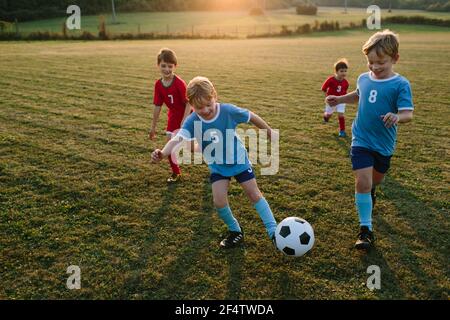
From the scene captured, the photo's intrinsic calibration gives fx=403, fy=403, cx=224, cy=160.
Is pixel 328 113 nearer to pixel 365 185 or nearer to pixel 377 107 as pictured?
pixel 377 107

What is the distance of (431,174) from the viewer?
20.3 feet

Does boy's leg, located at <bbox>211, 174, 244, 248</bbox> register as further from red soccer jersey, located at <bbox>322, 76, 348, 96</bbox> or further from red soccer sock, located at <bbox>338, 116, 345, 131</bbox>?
red soccer jersey, located at <bbox>322, 76, 348, 96</bbox>

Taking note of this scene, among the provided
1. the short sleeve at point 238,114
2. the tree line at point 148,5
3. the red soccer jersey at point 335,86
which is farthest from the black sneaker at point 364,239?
the tree line at point 148,5

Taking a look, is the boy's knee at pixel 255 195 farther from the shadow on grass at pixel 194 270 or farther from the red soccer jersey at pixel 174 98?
the red soccer jersey at pixel 174 98

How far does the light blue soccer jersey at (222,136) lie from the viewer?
4.07m

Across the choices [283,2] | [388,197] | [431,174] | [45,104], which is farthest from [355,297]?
[283,2]

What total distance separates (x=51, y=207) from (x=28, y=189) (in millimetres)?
786

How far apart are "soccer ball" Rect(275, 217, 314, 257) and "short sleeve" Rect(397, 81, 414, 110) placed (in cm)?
151

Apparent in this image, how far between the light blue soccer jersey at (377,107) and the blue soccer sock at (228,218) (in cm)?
155

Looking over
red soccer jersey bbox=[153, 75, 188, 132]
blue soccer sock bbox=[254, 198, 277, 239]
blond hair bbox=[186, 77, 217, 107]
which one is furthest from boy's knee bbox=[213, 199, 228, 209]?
red soccer jersey bbox=[153, 75, 188, 132]

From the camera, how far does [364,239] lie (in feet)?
13.8

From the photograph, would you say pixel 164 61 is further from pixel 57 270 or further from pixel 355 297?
pixel 355 297

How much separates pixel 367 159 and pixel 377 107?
21.5 inches

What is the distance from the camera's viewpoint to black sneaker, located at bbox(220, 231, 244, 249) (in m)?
4.27
